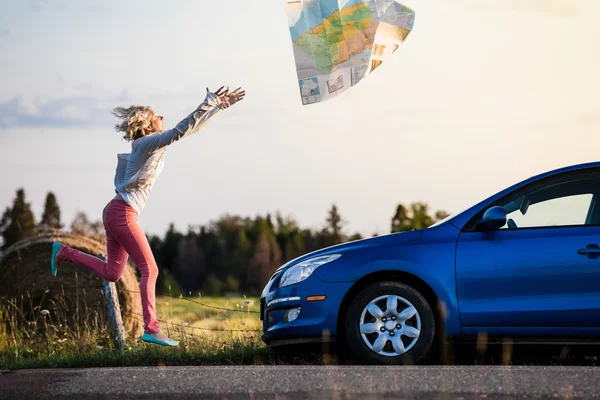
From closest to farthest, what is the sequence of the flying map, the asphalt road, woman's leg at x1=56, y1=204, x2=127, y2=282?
the asphalt road
woman's leg at x1=56, y1=204, x2=127, y2=282
the flying map

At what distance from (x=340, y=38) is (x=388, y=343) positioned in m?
3.15

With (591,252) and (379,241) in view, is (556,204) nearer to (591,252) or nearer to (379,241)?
(591,252)

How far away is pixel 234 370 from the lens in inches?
283

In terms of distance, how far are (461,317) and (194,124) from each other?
8.87 feet

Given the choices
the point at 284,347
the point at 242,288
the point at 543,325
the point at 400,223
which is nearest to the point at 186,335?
the point at 284,347

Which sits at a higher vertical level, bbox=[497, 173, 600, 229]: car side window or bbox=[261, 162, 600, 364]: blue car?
bbox=[497, 173, 600, 229]: car side window

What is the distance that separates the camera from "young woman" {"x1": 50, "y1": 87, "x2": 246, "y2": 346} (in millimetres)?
8453

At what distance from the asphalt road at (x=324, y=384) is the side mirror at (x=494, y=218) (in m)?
1.30

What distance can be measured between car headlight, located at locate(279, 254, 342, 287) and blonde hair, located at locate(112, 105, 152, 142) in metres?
1.77

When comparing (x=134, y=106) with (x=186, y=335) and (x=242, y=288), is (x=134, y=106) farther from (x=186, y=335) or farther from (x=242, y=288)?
(x=242, y=288)

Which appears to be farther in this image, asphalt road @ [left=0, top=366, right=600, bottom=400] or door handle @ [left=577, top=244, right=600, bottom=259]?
door handle @ [left=577, top=244, right=600, bottom=259]

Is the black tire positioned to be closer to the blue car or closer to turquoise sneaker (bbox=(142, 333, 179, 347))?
the blue car

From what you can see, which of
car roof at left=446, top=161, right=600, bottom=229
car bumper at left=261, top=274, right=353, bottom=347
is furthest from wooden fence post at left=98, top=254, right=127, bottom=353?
car roof at left=446, top=161, right=600, bottom=229

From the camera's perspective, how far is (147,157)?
852 cm
